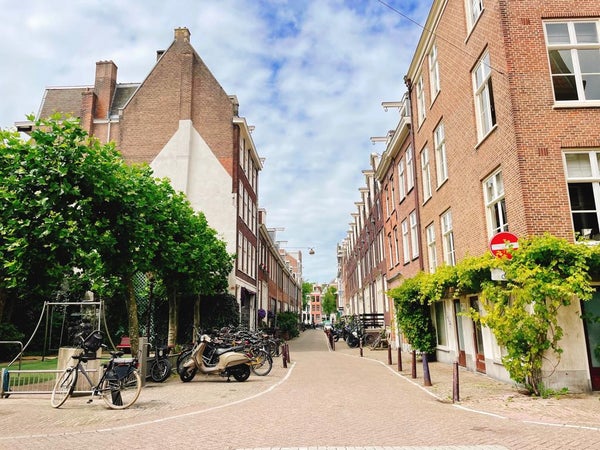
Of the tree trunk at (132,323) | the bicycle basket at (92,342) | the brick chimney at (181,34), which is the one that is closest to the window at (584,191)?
the bicycle basket at (92,342)

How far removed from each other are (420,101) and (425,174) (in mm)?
3569

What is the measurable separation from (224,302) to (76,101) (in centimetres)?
1845

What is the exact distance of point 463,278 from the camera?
1195cm

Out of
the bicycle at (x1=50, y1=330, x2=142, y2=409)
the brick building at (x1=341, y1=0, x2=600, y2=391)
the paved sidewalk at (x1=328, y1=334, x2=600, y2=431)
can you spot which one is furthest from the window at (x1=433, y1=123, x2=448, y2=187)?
the bicycle at (x1=50, y1=330, x2=142, y2=409)

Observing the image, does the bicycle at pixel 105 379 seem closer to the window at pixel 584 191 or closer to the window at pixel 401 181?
the window at pixel 584 191

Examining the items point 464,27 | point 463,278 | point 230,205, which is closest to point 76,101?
point 230,205

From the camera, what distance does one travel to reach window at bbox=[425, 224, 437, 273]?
19.7 meters

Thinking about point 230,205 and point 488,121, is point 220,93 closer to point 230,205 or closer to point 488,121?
point 230,205

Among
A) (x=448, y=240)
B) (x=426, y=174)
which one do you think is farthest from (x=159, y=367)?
(x=426, y=174)

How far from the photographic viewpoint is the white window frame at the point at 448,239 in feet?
56.4

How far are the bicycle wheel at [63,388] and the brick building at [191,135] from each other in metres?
16.4

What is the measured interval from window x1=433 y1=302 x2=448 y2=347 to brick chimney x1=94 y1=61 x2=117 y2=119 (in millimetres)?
23807

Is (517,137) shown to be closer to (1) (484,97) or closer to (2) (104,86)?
(1) (484,97)

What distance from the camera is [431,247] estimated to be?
65.8ft
